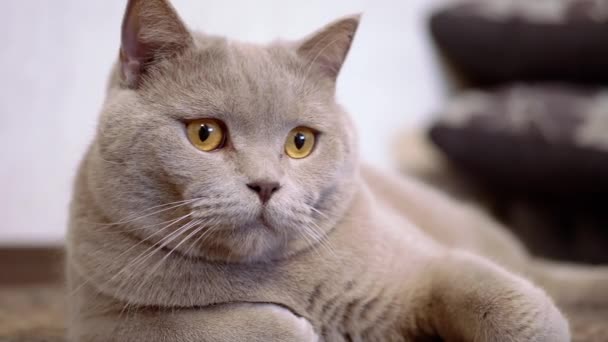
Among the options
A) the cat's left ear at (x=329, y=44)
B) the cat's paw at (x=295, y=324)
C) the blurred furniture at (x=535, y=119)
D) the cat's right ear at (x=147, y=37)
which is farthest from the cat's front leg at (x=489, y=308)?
the blurred furniture at (x=535, y=119)

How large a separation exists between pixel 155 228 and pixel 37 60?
1052 millimetres

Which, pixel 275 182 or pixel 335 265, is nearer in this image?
pixel 275 182

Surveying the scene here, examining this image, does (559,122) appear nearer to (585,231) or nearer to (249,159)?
(585,231)

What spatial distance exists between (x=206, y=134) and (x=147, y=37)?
0.19 metres

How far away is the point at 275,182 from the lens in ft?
2.97

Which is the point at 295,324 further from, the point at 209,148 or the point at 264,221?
the point at 209,148

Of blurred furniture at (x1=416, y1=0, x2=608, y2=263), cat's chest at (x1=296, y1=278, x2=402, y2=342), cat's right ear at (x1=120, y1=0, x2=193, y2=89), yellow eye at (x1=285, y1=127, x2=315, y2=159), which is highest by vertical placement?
blurred furniture at (x1=416, y1=0, x2=608, y2=263)

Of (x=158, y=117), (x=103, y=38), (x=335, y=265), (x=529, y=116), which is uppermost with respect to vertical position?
(x=529, y=116)

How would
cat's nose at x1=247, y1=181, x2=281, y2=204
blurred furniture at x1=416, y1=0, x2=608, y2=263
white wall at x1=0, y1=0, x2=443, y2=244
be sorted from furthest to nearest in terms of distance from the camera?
blurred furniture at x1=416, y1=0, x2=608, y2=263
white wall at x1=0, y1=0, x2=443, y2=244
cat's nose at x1=247, y1=181, x2=281, y2=204

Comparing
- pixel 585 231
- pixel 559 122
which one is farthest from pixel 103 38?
pixel 585 231

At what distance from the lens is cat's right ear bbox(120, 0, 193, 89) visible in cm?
96

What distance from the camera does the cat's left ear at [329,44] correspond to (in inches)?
43.0

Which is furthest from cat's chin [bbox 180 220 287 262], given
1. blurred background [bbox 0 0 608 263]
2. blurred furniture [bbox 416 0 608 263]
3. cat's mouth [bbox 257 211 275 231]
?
blurred furniture [bbox 416 0 608 263]

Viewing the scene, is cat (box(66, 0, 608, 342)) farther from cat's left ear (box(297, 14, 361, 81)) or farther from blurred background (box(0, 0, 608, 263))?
blurred background (box(0, 0, 608, 263))
